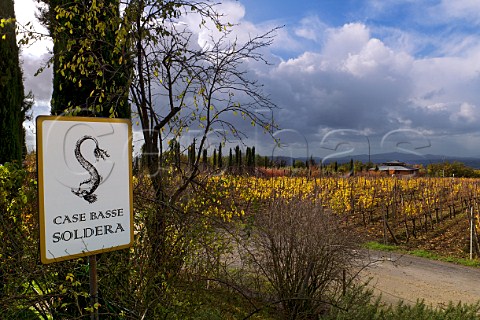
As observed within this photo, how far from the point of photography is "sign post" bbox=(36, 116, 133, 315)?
2.04 m

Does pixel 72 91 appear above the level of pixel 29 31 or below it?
below

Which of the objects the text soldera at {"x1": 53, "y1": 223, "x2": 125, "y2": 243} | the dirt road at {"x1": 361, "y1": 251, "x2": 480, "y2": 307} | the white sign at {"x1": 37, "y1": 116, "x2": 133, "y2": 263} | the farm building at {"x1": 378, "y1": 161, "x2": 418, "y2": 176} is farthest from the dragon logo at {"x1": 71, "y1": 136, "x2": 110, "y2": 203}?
the farm building at {"x1": 378, "y1": 161, "x2": 418, "y2": 176}

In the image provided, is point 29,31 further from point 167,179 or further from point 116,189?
point 116,189

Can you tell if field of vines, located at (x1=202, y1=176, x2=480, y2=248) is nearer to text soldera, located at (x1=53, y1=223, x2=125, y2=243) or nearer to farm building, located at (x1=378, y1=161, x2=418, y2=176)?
text soldera, located at (x1=53, y1=223, x2=125, y2=243)

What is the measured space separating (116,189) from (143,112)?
162 centimetres

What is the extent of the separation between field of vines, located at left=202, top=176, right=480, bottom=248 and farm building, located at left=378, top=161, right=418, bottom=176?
6.31m

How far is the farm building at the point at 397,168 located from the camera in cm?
2738

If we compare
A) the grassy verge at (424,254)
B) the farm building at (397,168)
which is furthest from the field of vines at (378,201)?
the farm building at (397,168)

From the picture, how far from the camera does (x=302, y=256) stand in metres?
4.64

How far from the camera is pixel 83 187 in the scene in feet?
7.05

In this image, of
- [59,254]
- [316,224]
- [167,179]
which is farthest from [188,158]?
[59,254]

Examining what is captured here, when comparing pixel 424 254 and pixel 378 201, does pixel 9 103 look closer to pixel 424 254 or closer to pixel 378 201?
pixel 424 254

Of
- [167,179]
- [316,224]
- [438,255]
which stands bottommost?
[438,255]

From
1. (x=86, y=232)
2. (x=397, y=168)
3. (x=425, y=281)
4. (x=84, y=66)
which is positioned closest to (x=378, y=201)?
(x=425, y=281)
